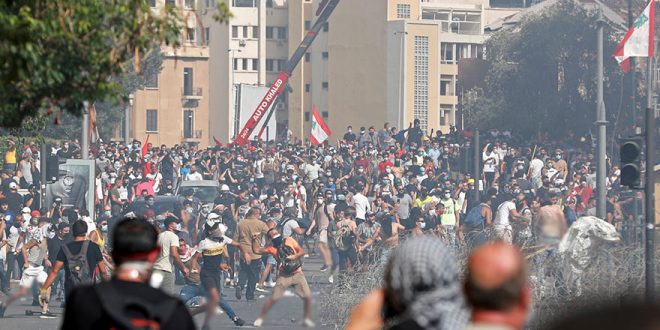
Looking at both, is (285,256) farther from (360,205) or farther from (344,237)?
(360,205)

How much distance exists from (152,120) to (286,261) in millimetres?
95350

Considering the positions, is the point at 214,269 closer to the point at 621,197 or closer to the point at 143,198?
→ the point at 143,198

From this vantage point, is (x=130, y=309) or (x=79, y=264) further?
(x=79, y=264)

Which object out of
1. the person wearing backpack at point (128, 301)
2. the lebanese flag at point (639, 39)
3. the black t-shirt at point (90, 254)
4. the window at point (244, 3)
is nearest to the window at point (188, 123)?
the window at point (244, 3)

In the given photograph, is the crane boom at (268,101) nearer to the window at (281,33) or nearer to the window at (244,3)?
the window at (281,33)

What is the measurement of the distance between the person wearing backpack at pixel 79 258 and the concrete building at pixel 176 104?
94.0 metres

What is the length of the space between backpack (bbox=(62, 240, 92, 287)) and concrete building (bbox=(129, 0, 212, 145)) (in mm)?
94047

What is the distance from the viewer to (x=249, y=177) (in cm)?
3766

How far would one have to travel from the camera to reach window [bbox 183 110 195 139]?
11644 cm

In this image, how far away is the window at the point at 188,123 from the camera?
11644cm

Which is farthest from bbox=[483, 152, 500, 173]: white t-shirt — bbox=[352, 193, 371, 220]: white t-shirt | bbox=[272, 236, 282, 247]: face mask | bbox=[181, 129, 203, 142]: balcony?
bbox=[181, 129, 203, 142]: balcony

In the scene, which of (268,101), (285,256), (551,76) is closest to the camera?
(285,256)

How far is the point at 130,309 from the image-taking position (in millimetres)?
4645

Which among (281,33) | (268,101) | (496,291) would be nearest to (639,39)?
(268,101)
